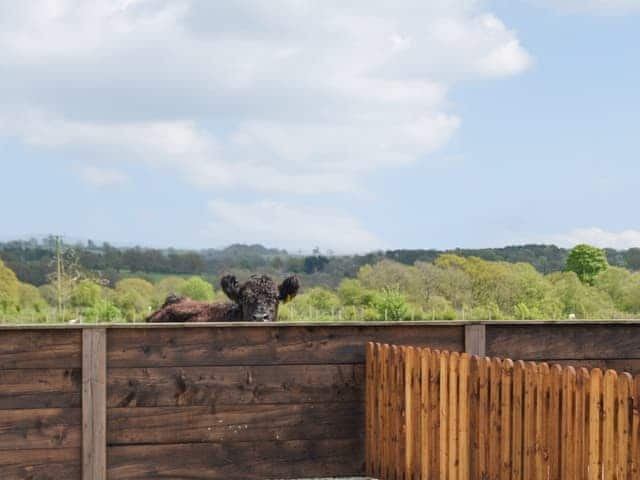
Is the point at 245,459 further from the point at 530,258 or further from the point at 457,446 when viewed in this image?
the point at 530,258

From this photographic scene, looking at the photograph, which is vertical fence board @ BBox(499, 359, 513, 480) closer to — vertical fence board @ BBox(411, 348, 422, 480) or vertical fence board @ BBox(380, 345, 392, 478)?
vertical fence board @ BBox(411, 348, 422, 480)

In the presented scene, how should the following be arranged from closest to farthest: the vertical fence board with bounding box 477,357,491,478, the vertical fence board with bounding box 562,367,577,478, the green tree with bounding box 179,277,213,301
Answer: the vertical fence board with bounding box 562,367,577,478, the vertical fence board with bounding box 477,357,491,478, the green tree with bounding box 179,277,213,301

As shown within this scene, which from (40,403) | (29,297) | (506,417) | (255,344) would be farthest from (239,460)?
(29,297)

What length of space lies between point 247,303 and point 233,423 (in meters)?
3.27

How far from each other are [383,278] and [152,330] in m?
13.3

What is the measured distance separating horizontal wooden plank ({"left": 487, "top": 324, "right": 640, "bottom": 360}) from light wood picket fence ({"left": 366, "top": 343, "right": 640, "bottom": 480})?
1221mm

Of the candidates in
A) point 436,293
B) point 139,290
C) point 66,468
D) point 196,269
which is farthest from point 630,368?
point 196,269

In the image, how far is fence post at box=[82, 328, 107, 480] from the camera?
8.76 m

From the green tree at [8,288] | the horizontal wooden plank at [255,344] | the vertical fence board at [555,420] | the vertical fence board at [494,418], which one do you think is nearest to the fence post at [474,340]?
the horizontal wooden plank at [255,344]

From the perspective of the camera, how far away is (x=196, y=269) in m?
24.7

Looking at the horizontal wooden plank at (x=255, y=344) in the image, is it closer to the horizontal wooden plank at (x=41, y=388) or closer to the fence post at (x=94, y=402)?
the fence post at (x=94, y=402)

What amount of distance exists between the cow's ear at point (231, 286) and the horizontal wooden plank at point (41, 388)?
3.78 m

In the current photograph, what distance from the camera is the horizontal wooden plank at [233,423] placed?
8.88 metres

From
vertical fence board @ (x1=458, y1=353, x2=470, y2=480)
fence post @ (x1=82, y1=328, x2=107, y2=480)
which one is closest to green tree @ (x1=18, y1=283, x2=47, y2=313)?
fence post @ (x1=82, y1=328, x2=107, y2=480)
